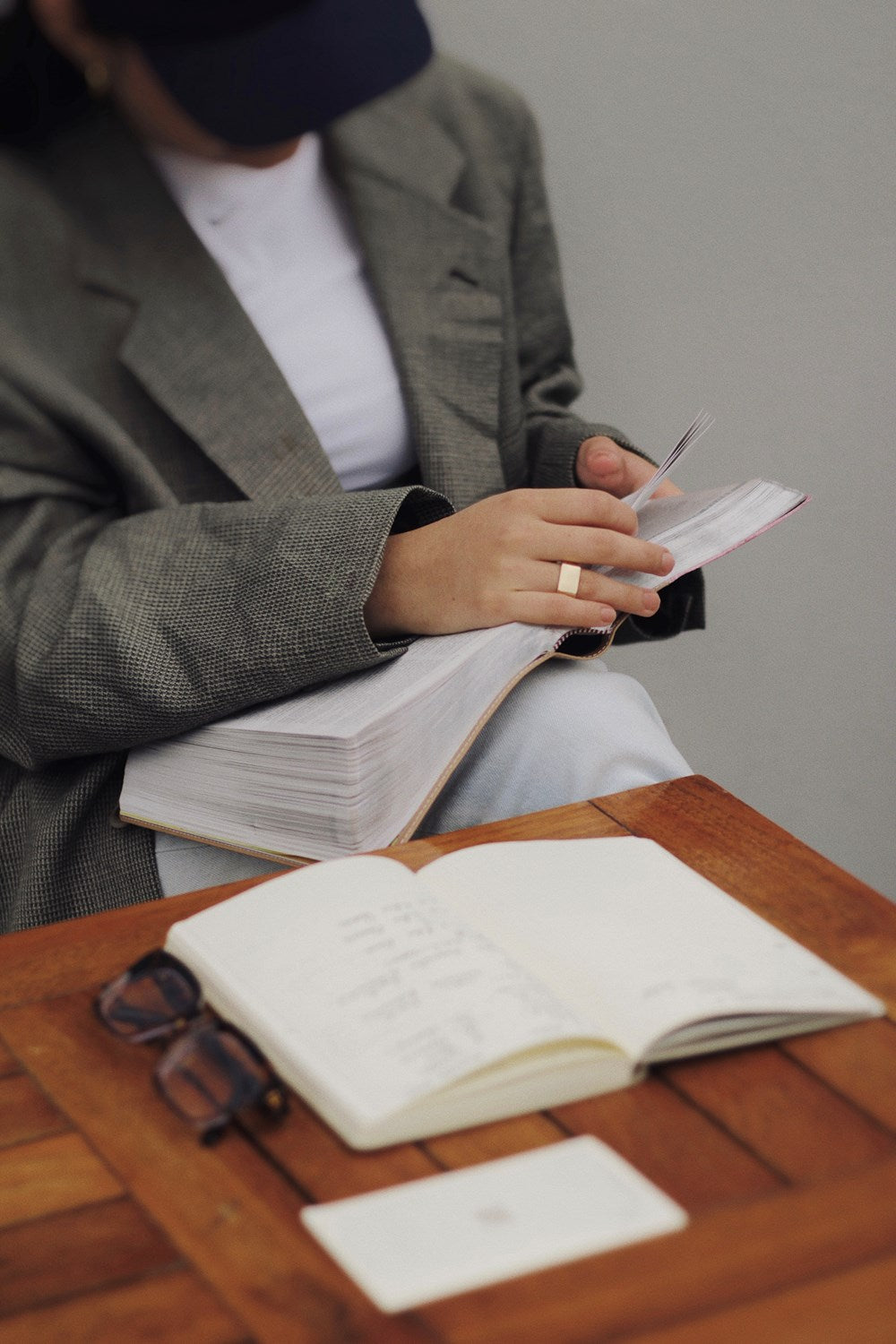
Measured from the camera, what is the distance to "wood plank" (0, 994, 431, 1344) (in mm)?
346

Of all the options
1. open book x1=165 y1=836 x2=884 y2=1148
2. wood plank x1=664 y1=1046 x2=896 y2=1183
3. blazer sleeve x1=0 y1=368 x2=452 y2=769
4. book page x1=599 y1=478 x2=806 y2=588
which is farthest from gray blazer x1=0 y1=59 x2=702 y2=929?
wood plank x1=664 y1=1046 x2=896 y2=1183

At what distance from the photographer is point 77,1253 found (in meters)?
0.37

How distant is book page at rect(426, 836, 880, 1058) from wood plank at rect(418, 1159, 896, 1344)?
7 cm

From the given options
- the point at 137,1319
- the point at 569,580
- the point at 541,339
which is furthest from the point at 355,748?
the point at 541,339

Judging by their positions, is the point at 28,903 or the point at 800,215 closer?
the point at 28,903

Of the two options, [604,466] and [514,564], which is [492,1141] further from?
[604,466]

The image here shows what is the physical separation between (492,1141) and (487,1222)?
0.05 metres

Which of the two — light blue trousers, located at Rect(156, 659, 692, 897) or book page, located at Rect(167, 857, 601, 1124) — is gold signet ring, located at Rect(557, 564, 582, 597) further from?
book page, located at Rect(167, 857, 601, 1124)

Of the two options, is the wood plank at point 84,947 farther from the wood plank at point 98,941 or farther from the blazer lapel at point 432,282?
the blazer lapel at point 432,282

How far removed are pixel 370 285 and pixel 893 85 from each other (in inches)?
24.1

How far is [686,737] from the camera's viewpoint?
143 cm

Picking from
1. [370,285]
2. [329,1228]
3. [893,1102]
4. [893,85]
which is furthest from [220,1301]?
[893,85]

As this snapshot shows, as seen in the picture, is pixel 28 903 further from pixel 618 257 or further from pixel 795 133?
pixel 795 133

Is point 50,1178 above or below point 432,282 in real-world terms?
below
